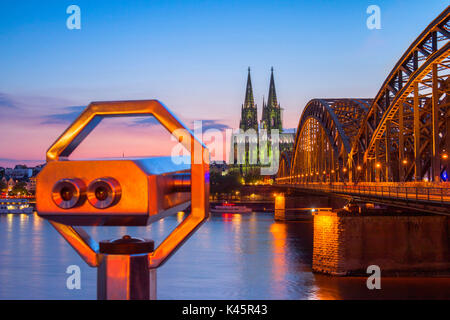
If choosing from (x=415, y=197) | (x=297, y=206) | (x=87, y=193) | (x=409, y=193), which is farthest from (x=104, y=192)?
(x=297, y=206)

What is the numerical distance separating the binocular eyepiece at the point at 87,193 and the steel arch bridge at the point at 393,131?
2398cm

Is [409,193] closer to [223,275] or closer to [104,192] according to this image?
[223,275]

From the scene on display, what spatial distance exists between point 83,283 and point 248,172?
166 meters

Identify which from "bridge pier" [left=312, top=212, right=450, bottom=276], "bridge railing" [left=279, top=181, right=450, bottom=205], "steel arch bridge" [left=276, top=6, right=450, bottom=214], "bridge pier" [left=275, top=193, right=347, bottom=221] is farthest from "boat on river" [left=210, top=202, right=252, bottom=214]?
"bridge pier" [left=312, top=212, right=450, bottom=276]

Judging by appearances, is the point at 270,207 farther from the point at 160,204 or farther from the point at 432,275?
the point at 160,204

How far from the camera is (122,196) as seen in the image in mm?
1833

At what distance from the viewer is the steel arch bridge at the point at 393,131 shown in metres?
34.9

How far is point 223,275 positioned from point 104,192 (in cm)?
3626

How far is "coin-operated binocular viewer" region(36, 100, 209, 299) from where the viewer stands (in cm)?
184

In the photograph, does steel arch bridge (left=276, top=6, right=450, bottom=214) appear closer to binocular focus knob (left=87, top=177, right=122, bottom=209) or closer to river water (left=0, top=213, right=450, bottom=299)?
river water (left=0, top=213, right=450, bottom=299)

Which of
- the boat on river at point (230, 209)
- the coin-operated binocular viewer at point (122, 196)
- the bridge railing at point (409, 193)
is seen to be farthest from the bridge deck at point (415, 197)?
the boat on river at point (230, 209)
